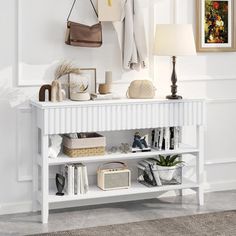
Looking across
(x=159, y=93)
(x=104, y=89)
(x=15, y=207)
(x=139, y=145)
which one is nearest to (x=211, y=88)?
(x=159, y=93)

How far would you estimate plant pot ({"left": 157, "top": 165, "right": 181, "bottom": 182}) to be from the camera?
4332mm

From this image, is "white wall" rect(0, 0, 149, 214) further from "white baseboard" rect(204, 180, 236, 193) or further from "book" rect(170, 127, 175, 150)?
"white baseboard" rect(204, 180, 236, 193)

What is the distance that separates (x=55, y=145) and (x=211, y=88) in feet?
Result: 4.83

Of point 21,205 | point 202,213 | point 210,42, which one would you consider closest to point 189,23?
point 210,42

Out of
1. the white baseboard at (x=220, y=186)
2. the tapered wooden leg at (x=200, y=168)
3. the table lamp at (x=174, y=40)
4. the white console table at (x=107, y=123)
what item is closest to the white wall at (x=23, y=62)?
the white console table at (x=107, y=123)

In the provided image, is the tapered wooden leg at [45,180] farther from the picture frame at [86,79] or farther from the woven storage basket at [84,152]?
the picture frame at [86,79]

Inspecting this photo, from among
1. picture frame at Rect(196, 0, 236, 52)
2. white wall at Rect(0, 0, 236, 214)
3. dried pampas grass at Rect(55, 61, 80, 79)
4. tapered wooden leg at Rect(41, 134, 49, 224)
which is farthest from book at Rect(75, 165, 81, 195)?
picture frame at Rect(196, 0, 236, 52)

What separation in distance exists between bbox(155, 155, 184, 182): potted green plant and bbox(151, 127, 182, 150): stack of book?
0.11 metres

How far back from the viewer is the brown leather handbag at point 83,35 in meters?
4.07

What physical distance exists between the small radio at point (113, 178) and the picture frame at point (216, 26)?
120 cm

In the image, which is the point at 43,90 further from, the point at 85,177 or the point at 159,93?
the point at 159,93

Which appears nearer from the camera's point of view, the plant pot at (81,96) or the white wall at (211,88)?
the plant pot at (81,96)

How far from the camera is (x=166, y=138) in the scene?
4.31m

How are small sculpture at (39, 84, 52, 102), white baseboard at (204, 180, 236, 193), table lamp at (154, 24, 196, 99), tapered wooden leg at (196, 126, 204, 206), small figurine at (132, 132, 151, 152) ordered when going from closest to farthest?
small sculpture at (39, 84, 52, 102) < table lamp at (154, 24, 196, 99) < small figurine at (132, 132, 151, 152) < tapered wooden leg at (196, 126, 204, 206) < white baseboard at (204, 180, 236, 193)
